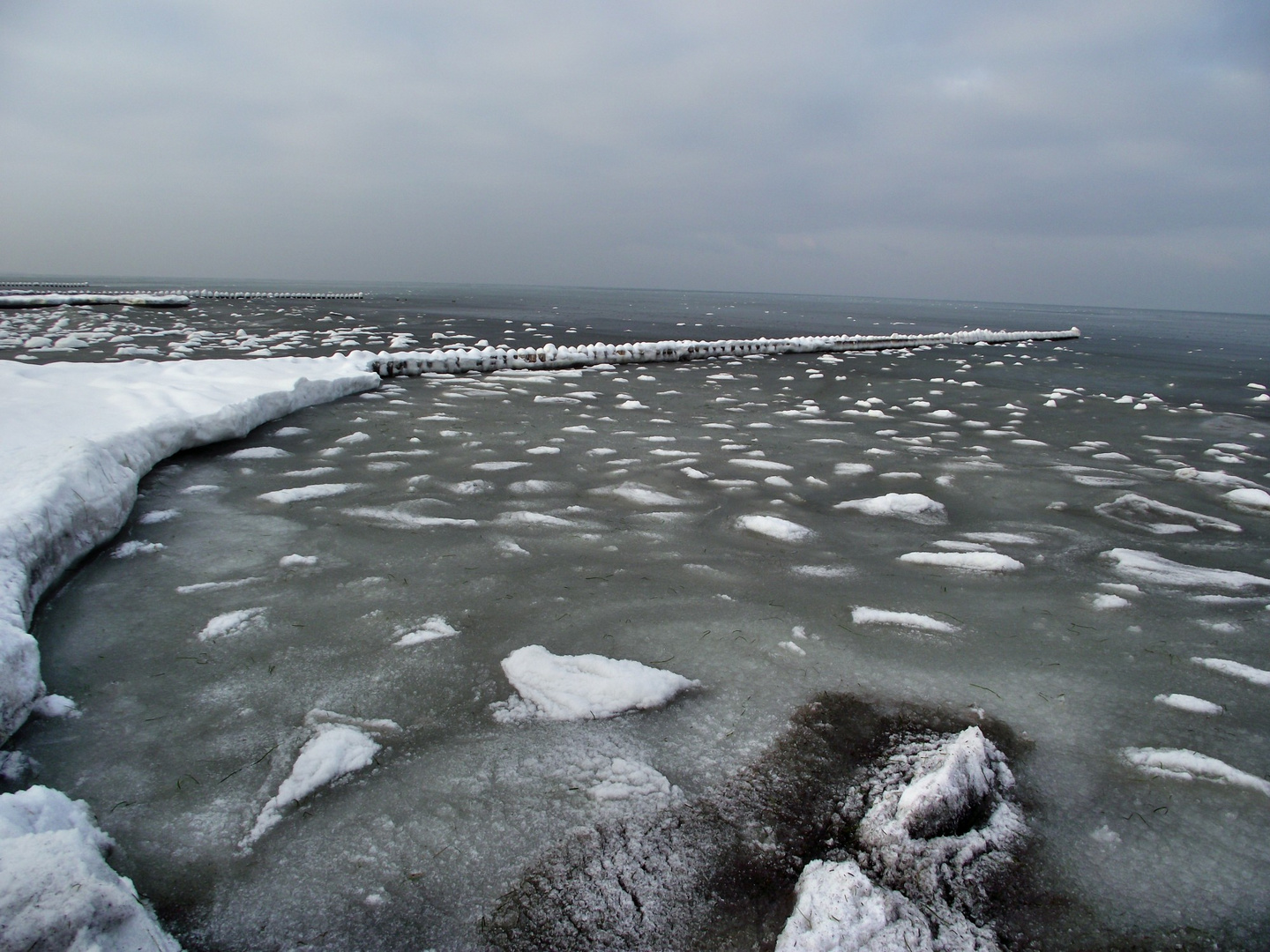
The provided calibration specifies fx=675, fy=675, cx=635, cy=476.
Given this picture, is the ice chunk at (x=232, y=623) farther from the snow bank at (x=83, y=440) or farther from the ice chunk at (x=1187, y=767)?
the ice chunk at (x=1187, y=767)

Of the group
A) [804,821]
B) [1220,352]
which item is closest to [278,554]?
[804,821]

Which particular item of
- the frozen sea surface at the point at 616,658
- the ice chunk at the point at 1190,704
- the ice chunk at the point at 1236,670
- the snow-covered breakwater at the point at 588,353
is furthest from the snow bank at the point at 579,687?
the snow-covered breakwater at the point at 588,353

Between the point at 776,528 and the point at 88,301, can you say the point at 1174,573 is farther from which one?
the point at 88,301

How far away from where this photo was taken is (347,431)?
5.09m

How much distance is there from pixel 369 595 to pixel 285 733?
76 cm

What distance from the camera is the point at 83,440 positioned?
311 centimetres

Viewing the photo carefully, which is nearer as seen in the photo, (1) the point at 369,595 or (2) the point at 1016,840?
(2) the point at 1016,840

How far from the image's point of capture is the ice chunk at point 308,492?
3369 mm

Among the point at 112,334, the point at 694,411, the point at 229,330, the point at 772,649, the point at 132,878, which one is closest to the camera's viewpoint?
the point at 132,878

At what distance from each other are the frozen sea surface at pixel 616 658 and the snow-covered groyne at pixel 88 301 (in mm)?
22547

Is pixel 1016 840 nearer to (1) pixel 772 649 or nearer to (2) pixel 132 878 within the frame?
(1) pixel 772 649

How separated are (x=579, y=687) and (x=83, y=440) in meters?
2.81

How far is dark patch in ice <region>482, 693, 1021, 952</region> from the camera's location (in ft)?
3.88

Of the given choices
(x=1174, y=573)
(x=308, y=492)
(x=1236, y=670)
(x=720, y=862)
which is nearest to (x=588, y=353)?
(x=308, y=492)
